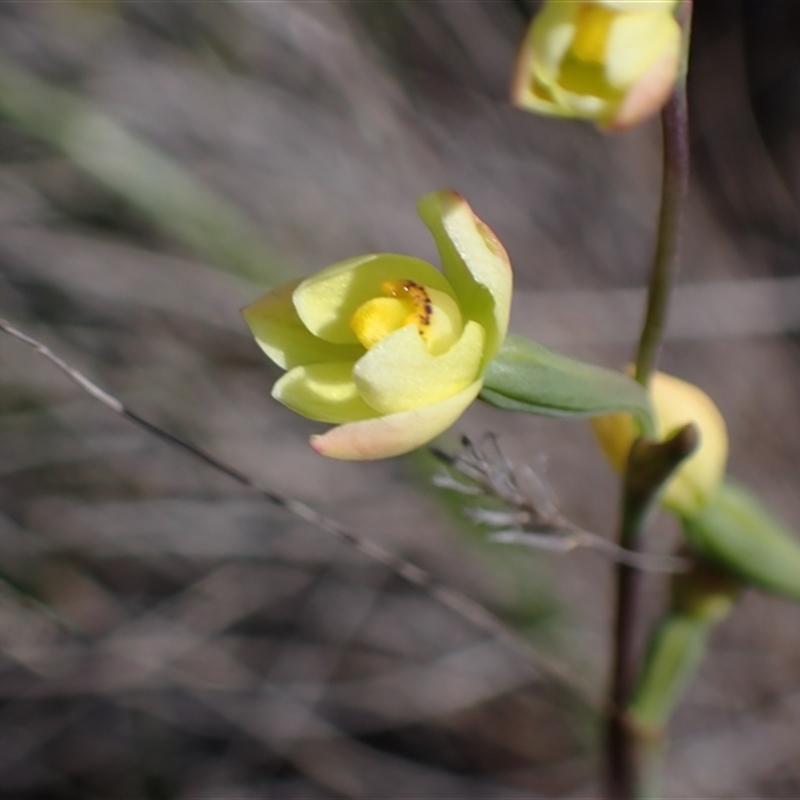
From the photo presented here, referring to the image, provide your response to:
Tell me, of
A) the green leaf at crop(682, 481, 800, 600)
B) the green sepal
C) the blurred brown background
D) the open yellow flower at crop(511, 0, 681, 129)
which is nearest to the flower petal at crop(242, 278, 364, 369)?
the open yellow flower at crop(511, 0, 681, 129)

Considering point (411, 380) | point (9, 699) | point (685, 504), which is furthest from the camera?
point (9, 699)

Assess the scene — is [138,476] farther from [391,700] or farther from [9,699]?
[391,700]

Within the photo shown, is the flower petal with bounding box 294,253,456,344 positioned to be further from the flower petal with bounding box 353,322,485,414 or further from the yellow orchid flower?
the yellow orchid flower

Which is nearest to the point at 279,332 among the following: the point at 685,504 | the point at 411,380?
the point at 411,380

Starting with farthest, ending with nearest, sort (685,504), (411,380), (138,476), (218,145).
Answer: (218,145) → (138,476) → (685,504) → (411,380)

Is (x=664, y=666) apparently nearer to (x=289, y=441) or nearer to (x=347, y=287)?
(x=347, y=287)
